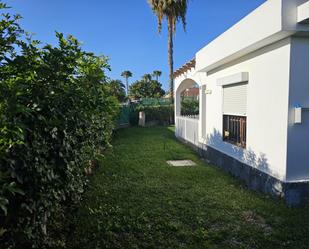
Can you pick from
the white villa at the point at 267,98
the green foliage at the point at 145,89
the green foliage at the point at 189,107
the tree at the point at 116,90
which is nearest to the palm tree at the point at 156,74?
the green foliage at the point at 145,89

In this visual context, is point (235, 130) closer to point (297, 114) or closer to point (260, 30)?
point (297, 114)

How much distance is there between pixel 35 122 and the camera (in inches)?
110

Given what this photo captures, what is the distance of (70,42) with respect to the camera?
3701 mm

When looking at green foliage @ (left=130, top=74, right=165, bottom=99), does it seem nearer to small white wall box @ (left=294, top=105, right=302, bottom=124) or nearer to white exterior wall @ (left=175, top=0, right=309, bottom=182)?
white exterior wall @ (left=175, top=0, right=309, bottom=182)

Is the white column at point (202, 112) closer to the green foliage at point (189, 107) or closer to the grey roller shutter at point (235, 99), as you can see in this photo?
the grey roller shutter at point (235, 99)

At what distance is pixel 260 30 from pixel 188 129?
8.01 metres

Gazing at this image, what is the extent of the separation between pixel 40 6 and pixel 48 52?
2865 mm

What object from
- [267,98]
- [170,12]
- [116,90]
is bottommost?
[267,98]

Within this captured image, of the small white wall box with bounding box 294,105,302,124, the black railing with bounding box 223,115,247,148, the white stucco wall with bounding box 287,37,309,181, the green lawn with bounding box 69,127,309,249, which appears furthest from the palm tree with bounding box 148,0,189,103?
the small white wall box with bounding box 294,105,302,124

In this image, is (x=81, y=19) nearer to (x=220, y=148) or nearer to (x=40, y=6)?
(x=40, y=6)

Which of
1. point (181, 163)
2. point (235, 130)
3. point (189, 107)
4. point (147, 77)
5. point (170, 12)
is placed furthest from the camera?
point (147, 77)

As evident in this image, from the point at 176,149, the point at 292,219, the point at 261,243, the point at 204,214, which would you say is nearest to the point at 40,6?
the point at 204,214

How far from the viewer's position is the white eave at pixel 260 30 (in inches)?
196

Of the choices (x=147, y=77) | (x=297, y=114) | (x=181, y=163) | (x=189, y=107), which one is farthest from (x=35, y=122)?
(x=147, y=77)
